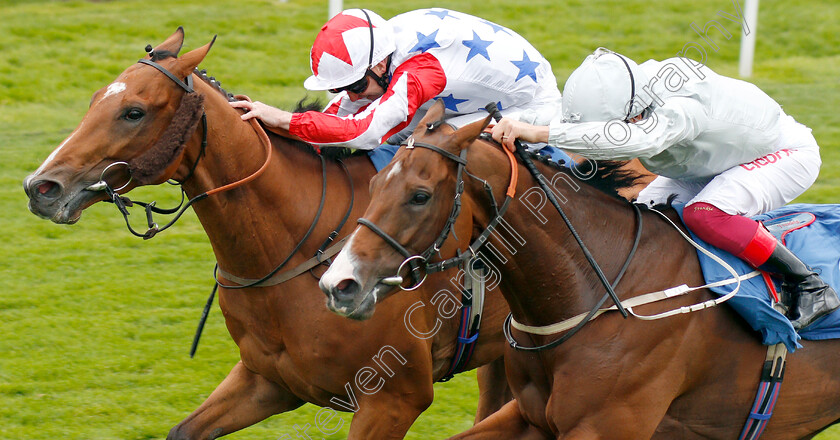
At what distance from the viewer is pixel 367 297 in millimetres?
2947

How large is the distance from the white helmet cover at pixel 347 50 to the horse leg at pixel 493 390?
5.40 feet

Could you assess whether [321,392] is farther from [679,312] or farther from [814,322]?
[814,322]

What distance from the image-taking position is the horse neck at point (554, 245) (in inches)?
127

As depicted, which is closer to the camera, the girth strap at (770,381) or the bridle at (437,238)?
the bridle at (437,238)

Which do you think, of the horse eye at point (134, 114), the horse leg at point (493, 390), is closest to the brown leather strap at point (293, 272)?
the horse eye at point (134, 114)

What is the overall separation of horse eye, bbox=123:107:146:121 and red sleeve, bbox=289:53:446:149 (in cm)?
61

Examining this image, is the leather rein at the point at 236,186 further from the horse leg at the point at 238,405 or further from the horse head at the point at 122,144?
the horse leg at the point at 238,405

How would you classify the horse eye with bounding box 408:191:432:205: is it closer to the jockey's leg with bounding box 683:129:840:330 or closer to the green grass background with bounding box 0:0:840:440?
the jockey's leg with bounding box 683:129:840:330

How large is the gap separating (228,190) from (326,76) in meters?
0.60

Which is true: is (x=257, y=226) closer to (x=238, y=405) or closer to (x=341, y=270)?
(x=238, y=405)

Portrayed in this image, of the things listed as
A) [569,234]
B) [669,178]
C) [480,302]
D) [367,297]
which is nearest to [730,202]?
[669,178]

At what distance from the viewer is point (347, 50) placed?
3932 millimetres

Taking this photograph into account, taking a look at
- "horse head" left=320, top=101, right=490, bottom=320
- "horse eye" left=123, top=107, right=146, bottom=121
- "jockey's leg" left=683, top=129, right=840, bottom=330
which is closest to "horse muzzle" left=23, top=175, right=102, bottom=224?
"horse eye" left=123, top=107, right=146, bottom=121

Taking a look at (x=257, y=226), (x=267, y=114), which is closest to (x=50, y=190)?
(x=257, y=226)
